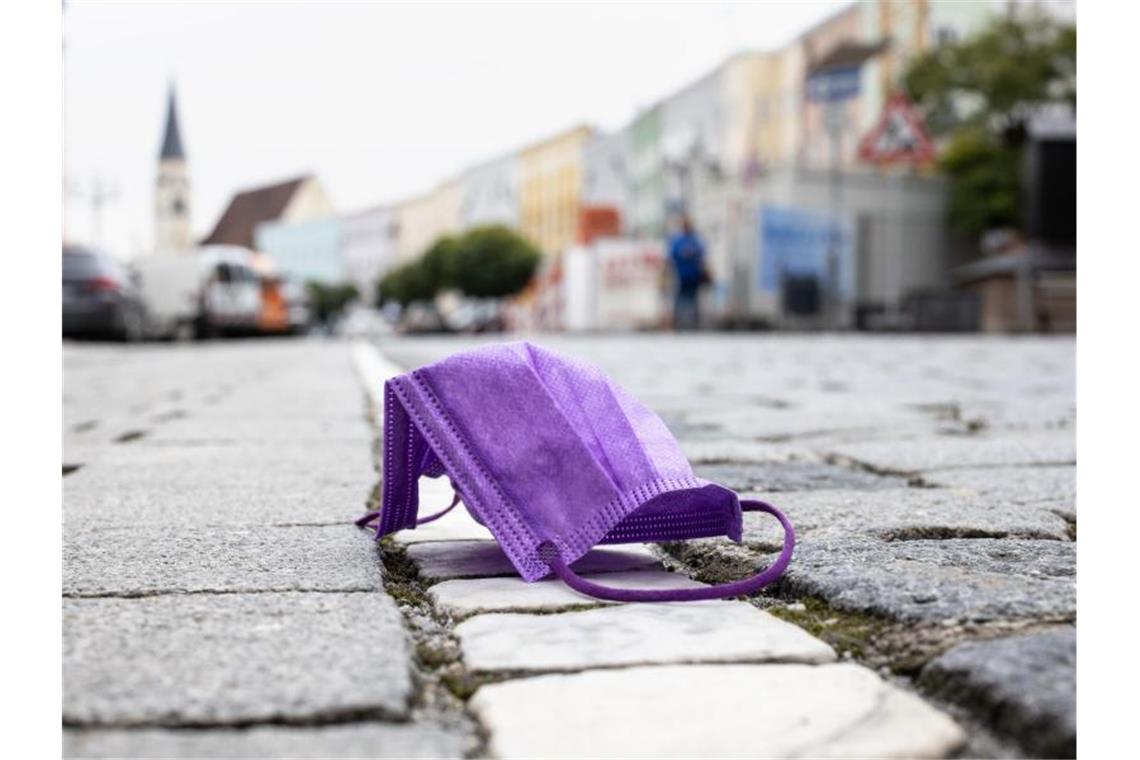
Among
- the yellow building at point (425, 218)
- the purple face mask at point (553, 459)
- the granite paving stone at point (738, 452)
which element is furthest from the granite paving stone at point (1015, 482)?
the yellow building at point (425, 218)

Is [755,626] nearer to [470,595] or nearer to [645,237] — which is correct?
[470,595]

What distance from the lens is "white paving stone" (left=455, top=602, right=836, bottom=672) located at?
1.38 m

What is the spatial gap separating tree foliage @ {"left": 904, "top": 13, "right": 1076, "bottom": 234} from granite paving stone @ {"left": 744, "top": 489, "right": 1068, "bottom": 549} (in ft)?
90.8

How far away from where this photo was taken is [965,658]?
1.30 meters

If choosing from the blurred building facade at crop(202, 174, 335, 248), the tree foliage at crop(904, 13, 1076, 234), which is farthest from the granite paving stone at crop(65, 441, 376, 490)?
the blurred building facade at crop(202, 174, 335, 248)

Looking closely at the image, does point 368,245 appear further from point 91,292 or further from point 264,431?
point 264,431

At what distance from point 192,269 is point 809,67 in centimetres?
2056

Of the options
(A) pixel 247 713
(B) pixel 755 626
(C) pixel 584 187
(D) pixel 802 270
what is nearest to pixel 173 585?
(A) pixel 247 713

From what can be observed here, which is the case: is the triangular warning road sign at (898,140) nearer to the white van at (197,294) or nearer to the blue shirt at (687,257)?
the blue shirt at (687,257)

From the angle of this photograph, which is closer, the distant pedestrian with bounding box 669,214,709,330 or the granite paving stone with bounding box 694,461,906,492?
the granite paving stone with bounding box 694,461,906,492

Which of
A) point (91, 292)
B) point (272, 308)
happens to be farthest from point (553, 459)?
point (272, 308)

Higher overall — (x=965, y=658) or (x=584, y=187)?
(x=584, y=187)

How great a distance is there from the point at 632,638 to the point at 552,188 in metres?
59.1

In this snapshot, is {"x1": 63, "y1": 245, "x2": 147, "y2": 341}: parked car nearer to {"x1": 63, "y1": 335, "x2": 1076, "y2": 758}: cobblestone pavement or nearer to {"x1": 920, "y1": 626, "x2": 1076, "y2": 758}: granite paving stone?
{"x1": 63, "y1": 335, "x2": 1076, "y2": 758}: cobblestone pavement
